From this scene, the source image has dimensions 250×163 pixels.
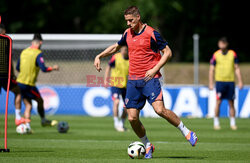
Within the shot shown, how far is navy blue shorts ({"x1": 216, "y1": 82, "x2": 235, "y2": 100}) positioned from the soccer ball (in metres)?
6.51

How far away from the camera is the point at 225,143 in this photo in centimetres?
1075

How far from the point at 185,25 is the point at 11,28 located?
50.2ft

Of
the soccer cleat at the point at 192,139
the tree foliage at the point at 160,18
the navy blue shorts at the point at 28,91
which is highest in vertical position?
the tree foliage at the point at 160,18

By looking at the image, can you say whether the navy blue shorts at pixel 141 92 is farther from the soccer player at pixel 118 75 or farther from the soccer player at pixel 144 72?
the soccer player at pixel 118 75

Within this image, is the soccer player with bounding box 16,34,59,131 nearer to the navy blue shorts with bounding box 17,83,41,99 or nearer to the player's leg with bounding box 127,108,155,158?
the navy blue shorts with bounding box 17,83,41,99

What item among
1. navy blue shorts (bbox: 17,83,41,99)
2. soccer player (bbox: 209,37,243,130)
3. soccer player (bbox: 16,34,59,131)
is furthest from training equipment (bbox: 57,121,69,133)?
soccer player (bbox: 209,37,243,130)

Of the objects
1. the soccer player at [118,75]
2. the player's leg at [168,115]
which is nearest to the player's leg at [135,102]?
the player's leg at [168,115]

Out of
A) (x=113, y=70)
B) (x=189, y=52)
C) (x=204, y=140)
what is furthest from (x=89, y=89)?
(x=189, y=52)

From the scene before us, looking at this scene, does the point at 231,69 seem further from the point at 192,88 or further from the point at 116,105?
the point at 192,88

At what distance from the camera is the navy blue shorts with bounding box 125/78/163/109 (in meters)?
8.40

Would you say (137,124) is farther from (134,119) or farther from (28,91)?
(28,91)

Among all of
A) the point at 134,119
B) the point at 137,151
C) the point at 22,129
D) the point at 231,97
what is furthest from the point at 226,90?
the point at 137,151

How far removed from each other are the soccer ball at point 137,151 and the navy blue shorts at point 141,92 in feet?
2.06

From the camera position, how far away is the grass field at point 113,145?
8414mm
